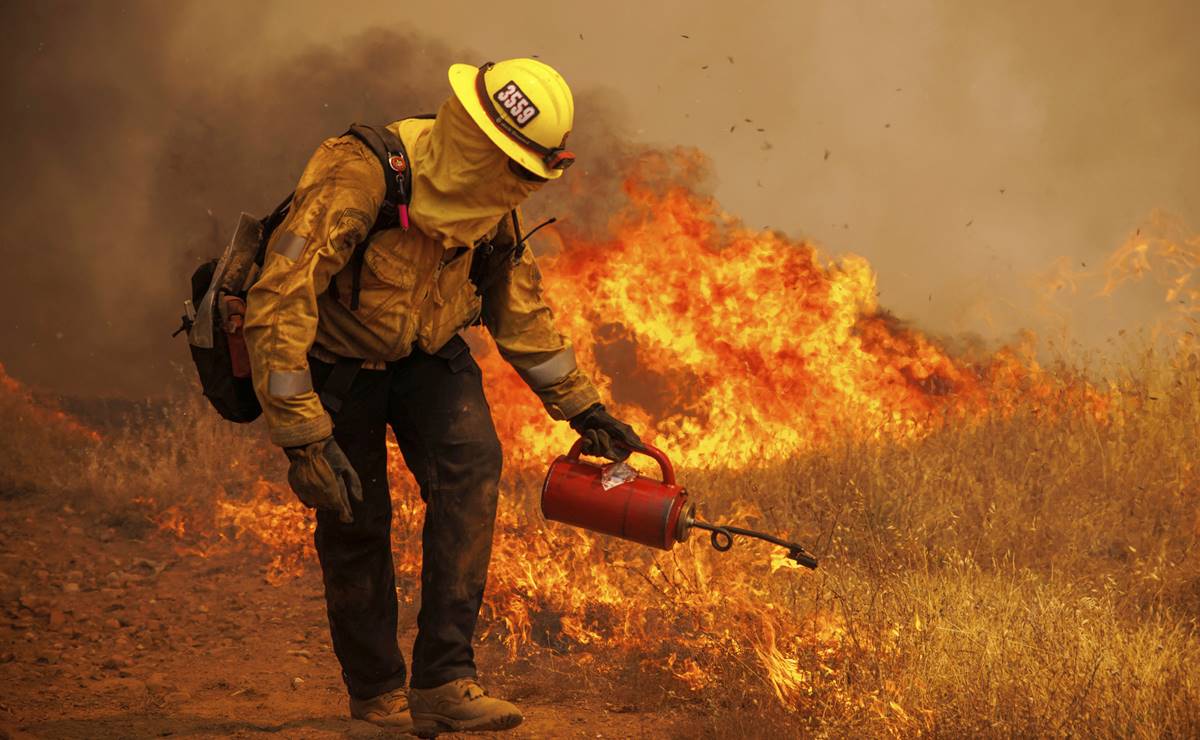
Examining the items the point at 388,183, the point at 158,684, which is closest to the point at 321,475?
the point at 388,183

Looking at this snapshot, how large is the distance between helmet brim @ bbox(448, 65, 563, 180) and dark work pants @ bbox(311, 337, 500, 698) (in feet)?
2.45

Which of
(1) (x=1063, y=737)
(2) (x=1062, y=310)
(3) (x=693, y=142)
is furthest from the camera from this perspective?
(3) (x=693, y=142)

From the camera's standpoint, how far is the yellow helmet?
3.46 metres

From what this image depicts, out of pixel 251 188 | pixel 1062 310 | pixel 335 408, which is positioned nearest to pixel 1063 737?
Answer: pixel 335 408

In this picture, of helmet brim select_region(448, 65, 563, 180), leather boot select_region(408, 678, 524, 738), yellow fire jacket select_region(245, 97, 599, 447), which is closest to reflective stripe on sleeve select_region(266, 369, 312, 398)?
yellow fire jacket select_region(245, 97, 599, 447)

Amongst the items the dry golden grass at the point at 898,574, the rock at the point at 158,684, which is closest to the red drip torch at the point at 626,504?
the dry golden grass at the point at 898,574

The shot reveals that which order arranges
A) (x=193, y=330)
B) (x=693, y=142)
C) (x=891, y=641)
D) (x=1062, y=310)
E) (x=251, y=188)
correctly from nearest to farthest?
1. (x=193, y=330)
2. (x=891, y=641)
3. (x=1062, y=310)
4. (x=693, y=142)
5. (x=251, y=188)

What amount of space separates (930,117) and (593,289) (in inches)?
126

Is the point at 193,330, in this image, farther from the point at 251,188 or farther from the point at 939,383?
the point at 251,188

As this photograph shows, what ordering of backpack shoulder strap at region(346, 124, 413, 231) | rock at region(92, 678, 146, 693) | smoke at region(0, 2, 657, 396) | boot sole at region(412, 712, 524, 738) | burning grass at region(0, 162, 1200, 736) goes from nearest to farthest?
backpack shoulder strap at region(346, 124, 413, 231)
boot sole at region(412, 712, 524, 738)
burning grass at region(0, 162, 1200, 736)
rock at region(92, 678, 146, 693)
smoke at region(0, 2, 657, 396)

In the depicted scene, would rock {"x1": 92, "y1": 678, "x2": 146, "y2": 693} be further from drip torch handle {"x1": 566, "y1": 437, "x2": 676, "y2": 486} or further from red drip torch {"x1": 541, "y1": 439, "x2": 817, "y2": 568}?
drip torch handle {"x1": 566, "y1": 437, "x2": 676, "y2": 486}

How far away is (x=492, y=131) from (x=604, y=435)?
1139 millimetres

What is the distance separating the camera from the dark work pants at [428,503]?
3.80 meters

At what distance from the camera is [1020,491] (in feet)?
19.7
